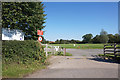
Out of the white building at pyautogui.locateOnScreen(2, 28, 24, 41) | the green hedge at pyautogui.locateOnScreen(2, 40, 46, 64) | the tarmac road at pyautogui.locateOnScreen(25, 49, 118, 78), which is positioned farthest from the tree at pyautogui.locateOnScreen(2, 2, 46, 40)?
the tarmac road at pyautogui.locateOnScreen(25, 49, 118, 78)

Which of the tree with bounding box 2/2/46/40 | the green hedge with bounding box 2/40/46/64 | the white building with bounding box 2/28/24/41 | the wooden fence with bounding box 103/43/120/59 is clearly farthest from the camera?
the tree with bounding box 2/2/46/40

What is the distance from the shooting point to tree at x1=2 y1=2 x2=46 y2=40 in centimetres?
1548

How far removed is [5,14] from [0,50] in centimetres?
1052

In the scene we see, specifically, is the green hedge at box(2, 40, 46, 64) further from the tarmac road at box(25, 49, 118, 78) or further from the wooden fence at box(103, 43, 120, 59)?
the wooden fence at box(103, 43, 120, 59)

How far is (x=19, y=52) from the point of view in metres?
6.88

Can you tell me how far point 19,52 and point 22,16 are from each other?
1021cm

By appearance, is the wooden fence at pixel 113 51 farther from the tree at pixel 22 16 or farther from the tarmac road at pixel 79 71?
the tree at pixel 22 16

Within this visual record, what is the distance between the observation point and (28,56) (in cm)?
701

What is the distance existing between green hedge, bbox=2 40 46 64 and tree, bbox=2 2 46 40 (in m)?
9.66

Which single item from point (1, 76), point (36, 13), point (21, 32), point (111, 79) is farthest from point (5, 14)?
point (111, 79)

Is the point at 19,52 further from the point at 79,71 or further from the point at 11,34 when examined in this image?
the point at 11,34

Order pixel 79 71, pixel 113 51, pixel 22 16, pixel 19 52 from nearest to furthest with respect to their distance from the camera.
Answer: pixel 79 71 < pixel 19 52 < pixel 113 51 < pixel 22 16

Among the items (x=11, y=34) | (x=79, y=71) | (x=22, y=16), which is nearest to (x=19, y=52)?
(x=79, y=71)

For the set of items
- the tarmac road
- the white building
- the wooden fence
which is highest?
the white building
